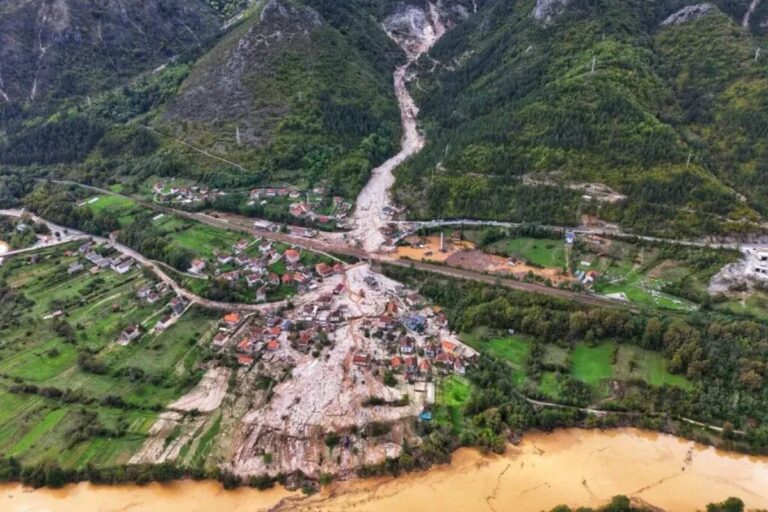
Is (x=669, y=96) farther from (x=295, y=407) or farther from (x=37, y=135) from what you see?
(x=37, y=135)

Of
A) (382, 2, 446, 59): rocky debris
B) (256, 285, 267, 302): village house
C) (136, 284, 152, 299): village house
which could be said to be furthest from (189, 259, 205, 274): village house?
(382, 2, 446, 59): rocky debris

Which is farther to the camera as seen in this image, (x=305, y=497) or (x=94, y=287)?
(x=94, y=287)

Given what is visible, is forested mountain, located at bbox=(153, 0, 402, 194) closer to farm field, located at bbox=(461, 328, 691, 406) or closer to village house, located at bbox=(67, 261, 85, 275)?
village house, located at bbox=(67, 261, 85, 275)

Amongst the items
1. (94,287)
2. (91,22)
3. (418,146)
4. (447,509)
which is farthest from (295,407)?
(91,22)

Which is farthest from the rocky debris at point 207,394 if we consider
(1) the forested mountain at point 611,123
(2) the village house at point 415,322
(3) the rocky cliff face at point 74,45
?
(3) the rocky cliff face at point 74,45

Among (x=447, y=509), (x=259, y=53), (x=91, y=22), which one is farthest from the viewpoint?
(x=91, y=22)

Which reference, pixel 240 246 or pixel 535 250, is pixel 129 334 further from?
pixel 535 250

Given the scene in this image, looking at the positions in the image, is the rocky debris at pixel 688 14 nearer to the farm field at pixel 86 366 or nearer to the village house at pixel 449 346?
the village house at pixel 449 346
